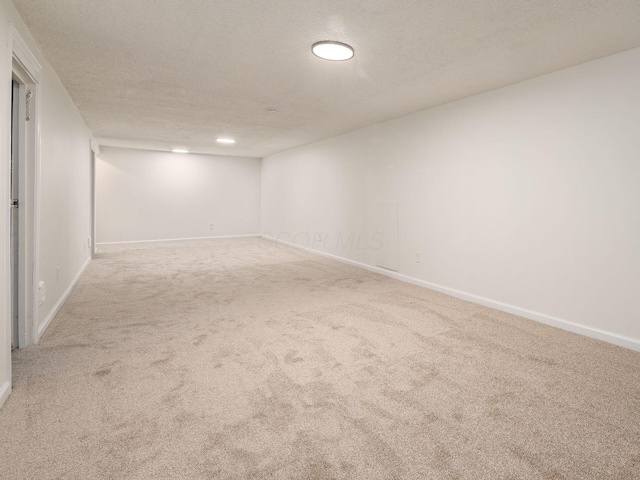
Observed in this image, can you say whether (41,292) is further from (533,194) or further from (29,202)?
(533,194)

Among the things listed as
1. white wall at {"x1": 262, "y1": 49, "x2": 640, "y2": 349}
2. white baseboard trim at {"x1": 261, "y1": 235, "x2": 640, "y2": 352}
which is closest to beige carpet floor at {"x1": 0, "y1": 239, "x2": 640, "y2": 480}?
white baseboard trim at {"x1": 261, "y1": 235, "x2": 640, "y2": 352}

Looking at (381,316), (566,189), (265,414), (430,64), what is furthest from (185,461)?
(566,189)

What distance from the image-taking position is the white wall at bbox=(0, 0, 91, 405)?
1.93 metres

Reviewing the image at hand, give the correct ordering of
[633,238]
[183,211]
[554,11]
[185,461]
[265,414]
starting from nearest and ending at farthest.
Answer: [185,461] < [265,414] < [554,11] < [633,238] < [183,211]

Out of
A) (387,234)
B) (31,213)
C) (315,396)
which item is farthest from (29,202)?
(387,234)

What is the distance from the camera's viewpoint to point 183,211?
28.6ft

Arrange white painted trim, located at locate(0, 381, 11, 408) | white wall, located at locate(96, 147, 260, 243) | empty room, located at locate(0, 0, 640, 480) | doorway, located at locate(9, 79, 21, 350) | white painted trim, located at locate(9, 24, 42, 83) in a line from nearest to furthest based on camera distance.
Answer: empty room, located at locate(0, 0, 640, 480)
white painted trim, located at locate(0, 381, 11, 408)
white painted trim, located at locate(9, 24, 42, 83)
doorway, located at locate(9, 79, 21, 350)
white wall, located at locate(96, 147, 260, 243)

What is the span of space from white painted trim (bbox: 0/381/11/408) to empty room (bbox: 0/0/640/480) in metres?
0.01

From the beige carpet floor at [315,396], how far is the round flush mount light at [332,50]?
7.12 feet

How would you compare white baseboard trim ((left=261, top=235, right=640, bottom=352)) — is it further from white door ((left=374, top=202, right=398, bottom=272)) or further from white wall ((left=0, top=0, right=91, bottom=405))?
white wall ((left=0, top=0, right=91, bottom=405))

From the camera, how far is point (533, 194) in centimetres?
325

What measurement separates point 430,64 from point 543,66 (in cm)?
93

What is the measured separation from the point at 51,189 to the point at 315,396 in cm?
289

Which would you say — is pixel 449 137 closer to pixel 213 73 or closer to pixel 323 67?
pixel 323 67
